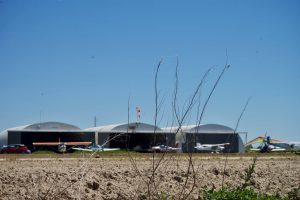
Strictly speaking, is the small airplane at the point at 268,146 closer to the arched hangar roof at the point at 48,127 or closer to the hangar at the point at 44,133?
the hangar at the point at 44,133

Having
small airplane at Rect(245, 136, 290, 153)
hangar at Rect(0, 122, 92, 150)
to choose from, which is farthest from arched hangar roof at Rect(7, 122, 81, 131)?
small airplane at Rect(245, 136, 290, 153)

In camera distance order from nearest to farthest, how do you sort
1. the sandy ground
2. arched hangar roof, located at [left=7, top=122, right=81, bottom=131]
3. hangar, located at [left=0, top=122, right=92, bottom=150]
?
1. the sandy ground
2. arched hangar roof, located at [left=7, top=122, right=81, bottom=131]
3. hangar, located at [left=0, top=122, right=92, bottom=150]

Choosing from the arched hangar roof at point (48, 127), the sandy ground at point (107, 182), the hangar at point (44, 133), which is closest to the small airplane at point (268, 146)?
the hangar at point (44, 133)

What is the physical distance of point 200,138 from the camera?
5866 centimetres

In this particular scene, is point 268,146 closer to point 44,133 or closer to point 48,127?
point 48,127

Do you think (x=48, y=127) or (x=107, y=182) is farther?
(x=48, y=127)

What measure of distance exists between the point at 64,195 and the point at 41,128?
45.1 meters

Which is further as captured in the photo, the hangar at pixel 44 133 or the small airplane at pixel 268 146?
the small airplane at pixel 268 146

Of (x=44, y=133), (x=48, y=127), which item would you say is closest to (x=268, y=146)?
(x=48, y=127)

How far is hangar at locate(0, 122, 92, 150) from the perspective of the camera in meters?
54.3

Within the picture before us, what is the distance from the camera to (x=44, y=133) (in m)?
58.0

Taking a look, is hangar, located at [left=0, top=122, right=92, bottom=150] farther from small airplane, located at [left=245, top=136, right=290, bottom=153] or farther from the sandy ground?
the sandy ground

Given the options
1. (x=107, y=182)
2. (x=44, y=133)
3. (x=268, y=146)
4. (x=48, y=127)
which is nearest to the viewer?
(x=107, y=182)

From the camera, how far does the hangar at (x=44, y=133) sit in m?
54.3
